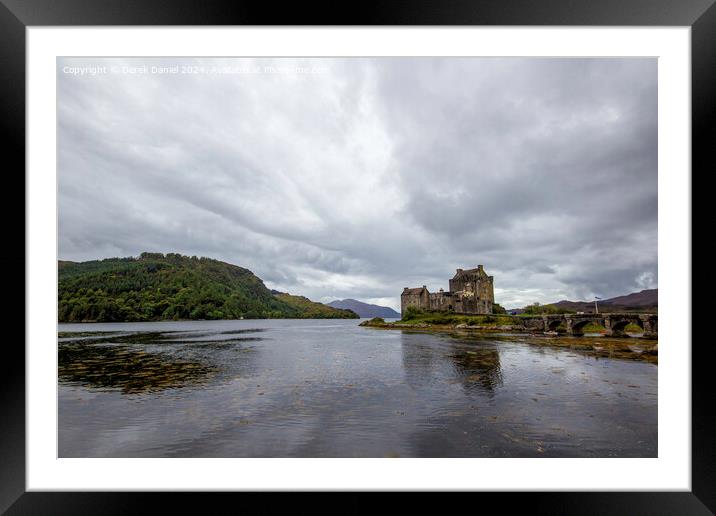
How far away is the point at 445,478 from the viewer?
9.99 ft

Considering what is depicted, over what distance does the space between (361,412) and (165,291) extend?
4699cm

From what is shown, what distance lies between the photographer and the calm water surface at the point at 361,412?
208 inches

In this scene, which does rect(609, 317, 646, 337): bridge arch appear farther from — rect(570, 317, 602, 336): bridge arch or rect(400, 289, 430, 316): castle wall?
rect(400, 289, 430, 316): castle wall

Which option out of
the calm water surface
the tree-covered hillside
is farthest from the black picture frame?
the tree-covered hillside

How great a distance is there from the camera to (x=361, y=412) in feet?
22.9

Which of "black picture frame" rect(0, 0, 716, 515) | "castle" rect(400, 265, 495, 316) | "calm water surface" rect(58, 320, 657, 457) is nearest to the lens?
"black picture frame" rect(0, 0, 716, 515)

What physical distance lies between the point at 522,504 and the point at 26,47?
6.61 meters

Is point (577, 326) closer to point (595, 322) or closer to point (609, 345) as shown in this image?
point (595, 322)

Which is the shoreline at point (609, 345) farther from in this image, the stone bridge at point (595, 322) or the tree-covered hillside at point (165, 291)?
the tree-covered hillside at point (165, 291)

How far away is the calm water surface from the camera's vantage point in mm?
5277

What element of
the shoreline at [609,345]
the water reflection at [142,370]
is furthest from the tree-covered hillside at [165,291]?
the shoreline at [609,345]

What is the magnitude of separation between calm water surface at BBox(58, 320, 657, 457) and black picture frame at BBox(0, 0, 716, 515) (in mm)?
2268

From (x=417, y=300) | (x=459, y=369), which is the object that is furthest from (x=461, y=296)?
(x=459, y=369)

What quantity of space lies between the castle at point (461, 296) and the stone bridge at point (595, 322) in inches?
391
